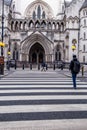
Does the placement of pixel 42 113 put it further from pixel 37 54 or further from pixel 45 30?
pixel 37 54

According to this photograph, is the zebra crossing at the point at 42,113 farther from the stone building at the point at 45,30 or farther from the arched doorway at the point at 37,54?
the arched doorway at the point at 37,54

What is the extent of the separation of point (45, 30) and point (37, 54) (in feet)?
21.0

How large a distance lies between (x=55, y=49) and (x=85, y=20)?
9.40 meters

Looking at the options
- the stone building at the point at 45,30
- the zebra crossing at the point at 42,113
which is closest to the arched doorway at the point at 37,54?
the stone building at the point at 45,30

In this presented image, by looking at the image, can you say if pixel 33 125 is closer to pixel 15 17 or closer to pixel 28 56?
pixel 28 56

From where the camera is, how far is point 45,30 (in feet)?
221

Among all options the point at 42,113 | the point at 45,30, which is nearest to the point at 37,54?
the point at 45,30

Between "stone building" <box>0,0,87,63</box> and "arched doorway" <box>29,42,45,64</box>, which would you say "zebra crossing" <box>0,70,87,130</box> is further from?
"arched doorway" <box>29,42,45,64</box>

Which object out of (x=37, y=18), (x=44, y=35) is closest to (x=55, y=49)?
(x=44, y=35)

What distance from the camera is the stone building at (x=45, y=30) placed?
65.0 meters

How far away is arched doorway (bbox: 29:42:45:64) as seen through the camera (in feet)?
231

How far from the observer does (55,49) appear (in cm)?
6725

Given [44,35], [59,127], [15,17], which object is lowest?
[59,127]

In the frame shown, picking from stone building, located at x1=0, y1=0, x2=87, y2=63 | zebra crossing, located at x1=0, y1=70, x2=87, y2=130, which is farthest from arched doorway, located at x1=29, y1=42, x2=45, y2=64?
zebra crossing, located at x1=0, y1=70, x2=87, y2=130
